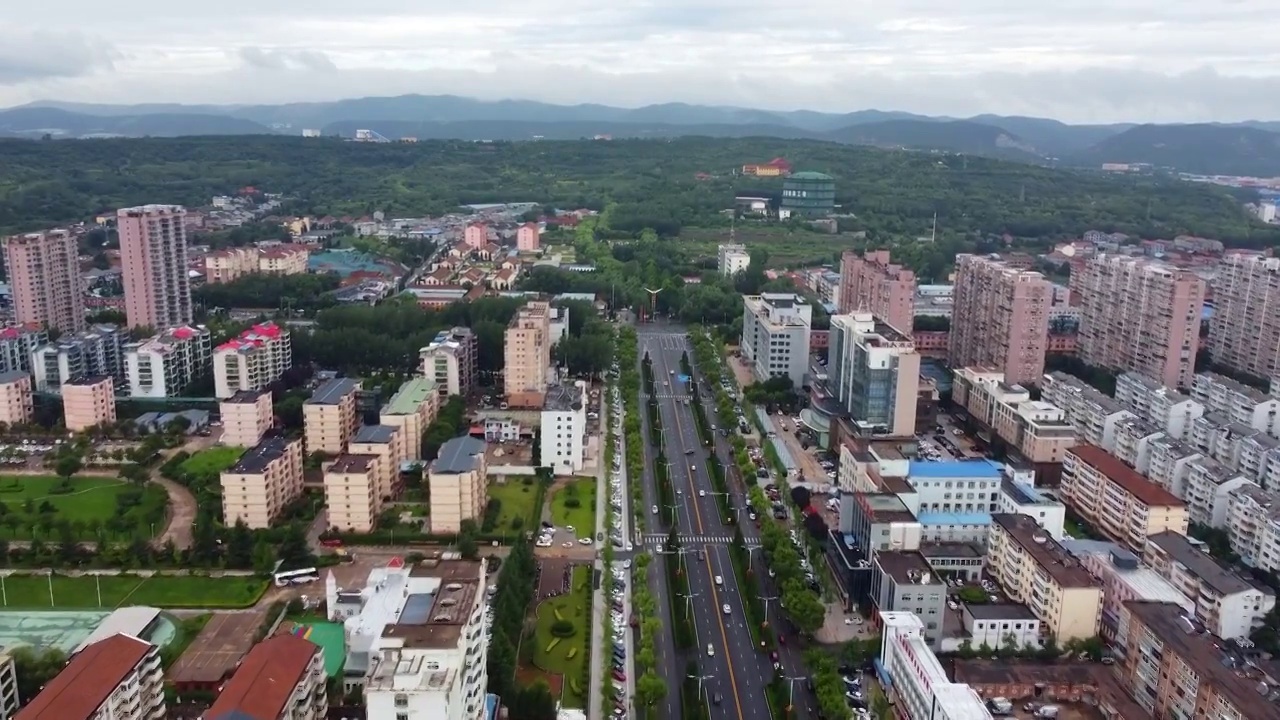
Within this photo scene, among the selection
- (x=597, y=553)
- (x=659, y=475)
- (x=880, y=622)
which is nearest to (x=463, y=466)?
(x=597, y=553)

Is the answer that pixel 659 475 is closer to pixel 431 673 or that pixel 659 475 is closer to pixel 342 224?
pixel 431 673

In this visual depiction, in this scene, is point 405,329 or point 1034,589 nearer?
point 1034,589

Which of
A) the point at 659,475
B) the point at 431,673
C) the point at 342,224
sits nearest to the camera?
the point at 431,673

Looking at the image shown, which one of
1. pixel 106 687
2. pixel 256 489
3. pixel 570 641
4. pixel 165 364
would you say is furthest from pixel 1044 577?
pixel 165 364

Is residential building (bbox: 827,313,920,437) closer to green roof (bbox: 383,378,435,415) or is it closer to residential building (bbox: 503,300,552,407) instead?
residential building (bbox: 503,300,552,407)

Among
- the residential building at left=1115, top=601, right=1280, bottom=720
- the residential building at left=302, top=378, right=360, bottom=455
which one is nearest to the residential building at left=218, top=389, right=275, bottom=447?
the residential building at left=302, top=378, right=360, bottom=455
